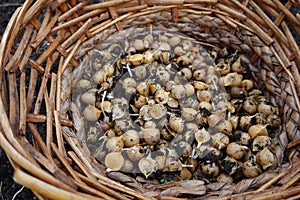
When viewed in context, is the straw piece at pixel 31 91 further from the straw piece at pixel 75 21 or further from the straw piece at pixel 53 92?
the straw piece at pixel 75 21

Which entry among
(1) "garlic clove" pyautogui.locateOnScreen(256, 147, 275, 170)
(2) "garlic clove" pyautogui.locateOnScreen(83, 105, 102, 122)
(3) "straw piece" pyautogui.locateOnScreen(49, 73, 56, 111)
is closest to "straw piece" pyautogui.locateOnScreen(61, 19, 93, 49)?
(3) "straw piece" pyautogui.locateOnScreen(49, 73, 56, 111)

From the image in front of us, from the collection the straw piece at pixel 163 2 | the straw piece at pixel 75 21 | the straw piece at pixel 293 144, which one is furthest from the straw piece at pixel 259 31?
the straw piece at pixel 75 21

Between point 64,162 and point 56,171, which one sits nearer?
point 56,171

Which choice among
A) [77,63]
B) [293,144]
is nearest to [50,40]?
[77,63]

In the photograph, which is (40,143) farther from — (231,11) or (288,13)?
(288,13)

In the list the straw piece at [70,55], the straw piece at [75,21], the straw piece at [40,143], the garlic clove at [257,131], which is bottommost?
the straw piece at [40,143]

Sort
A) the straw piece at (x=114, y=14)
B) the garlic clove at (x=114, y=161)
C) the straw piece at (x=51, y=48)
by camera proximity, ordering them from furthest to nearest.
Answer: the straw piece at (x=114, y=14) < the straw piece at (x=51, y=48) < the garlic clove at (x=114, y=161)

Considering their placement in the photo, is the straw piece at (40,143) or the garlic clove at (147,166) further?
the garlic clove at (147,166)

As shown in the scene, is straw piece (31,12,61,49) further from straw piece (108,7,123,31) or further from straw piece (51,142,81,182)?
straw piece (51,142,81,182)

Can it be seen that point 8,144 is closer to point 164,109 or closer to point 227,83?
point 164,109
